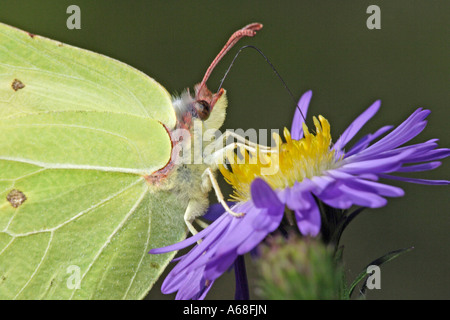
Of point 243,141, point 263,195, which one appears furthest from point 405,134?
point 263,195

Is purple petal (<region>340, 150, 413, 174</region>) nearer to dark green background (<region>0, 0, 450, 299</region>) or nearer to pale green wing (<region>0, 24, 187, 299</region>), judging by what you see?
pale green wing (<region>0, 24, 187, 299</region>)

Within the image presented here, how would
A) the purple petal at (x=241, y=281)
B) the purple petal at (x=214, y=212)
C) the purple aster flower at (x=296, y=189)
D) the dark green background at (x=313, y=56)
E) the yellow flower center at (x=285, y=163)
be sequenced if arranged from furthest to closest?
1. the dark green background at (x=313, y=56)
2. the purple petal at (x=214, y=212)
3. the yellow flower center at (x=285, y=163)
4. the purple petal at (x=241, y=281)
5. the purple aster flower at (x=296, y=189)

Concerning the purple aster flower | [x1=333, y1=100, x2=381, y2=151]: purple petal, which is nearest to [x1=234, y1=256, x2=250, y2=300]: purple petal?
the purple aster flower

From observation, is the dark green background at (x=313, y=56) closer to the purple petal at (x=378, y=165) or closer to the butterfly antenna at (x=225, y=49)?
the butterfly antenna at (x=225, y=49)

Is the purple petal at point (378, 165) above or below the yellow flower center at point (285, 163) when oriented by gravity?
below

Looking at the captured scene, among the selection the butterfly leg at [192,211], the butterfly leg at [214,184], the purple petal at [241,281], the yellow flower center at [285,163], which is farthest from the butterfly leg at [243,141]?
the purple petal at [241,281]

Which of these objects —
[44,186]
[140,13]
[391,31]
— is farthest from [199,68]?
[44,186]
